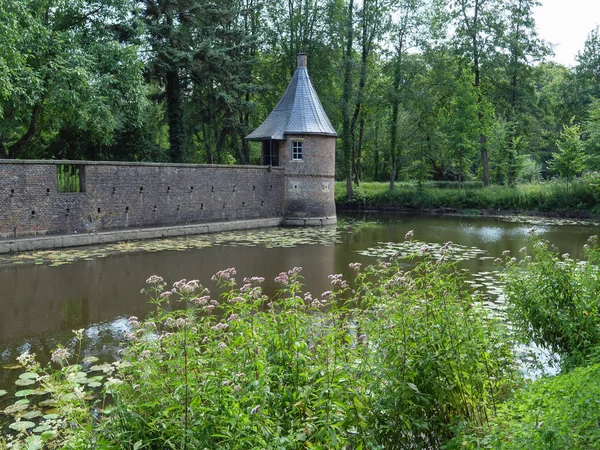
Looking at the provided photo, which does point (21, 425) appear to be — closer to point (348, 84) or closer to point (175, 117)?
point (175, 117)

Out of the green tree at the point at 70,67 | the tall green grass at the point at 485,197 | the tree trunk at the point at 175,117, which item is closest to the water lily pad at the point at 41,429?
the green tree at the point at 70,67

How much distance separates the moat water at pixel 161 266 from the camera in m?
8.01

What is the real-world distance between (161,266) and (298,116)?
12.7 meters

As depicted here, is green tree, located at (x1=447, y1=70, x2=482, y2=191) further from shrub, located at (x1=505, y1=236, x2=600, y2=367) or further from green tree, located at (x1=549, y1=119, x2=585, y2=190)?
shrub, located at (x1=505, y1=236, x2=600, y2=367)

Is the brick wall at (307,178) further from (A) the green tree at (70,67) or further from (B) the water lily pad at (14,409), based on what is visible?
(B) the water lily pad at (14,409)

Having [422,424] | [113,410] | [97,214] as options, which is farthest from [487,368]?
[97,214]

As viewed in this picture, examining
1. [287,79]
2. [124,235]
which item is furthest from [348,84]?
[124,235]

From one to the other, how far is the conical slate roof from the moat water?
14.2 ft

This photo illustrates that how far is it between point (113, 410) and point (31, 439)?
1.32 meters

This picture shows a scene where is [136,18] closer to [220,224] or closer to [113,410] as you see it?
[220,224]

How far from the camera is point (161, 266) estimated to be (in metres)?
13.2

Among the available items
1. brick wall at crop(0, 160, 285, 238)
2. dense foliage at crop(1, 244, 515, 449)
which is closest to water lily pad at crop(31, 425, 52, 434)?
dense foliage at crop(1, 244, 515, 449)

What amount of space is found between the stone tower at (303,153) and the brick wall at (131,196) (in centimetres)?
69

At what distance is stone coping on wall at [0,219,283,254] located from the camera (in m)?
15.4
